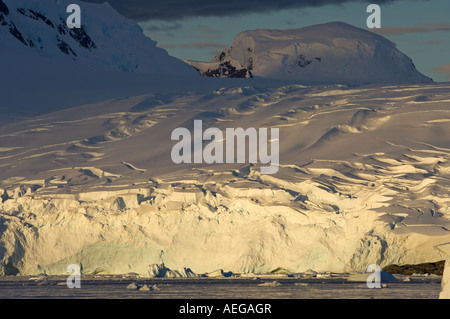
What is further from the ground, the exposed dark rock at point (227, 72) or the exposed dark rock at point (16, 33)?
the exposed dark rock at point (227, 72)

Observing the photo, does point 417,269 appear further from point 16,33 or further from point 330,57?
point 330,57

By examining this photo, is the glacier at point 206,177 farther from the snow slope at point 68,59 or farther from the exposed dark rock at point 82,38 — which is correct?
the exposed dark rock at point 82,38

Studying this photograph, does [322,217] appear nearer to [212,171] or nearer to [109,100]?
[212,171]

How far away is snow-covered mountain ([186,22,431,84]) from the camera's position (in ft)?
378

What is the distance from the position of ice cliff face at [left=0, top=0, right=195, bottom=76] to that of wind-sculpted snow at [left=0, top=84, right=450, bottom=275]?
28234 millimetres

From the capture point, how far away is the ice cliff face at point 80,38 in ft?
311

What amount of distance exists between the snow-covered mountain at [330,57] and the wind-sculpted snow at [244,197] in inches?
1826

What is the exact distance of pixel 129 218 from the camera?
4744cm

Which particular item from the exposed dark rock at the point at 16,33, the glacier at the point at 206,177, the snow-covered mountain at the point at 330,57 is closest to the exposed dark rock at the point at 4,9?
the glacier at the point at 206,177

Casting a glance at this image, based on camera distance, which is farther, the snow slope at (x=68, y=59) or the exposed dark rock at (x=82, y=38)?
the exposed dark rock at (x=82, y=38)

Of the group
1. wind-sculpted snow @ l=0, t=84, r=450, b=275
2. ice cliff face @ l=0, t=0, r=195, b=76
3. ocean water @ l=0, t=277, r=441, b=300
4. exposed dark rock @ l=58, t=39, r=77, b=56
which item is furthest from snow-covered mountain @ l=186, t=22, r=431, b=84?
ocean water @ l=0, t=277, r=441, b=300

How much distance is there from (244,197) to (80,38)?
197 ft

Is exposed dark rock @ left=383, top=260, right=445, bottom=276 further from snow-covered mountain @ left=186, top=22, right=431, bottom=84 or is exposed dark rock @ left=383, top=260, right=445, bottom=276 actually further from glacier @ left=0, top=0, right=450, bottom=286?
snow-covered mountain @ left=186, top=22, right=431, bottom=84

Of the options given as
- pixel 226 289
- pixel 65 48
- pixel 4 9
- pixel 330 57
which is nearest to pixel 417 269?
pixel 226 289
